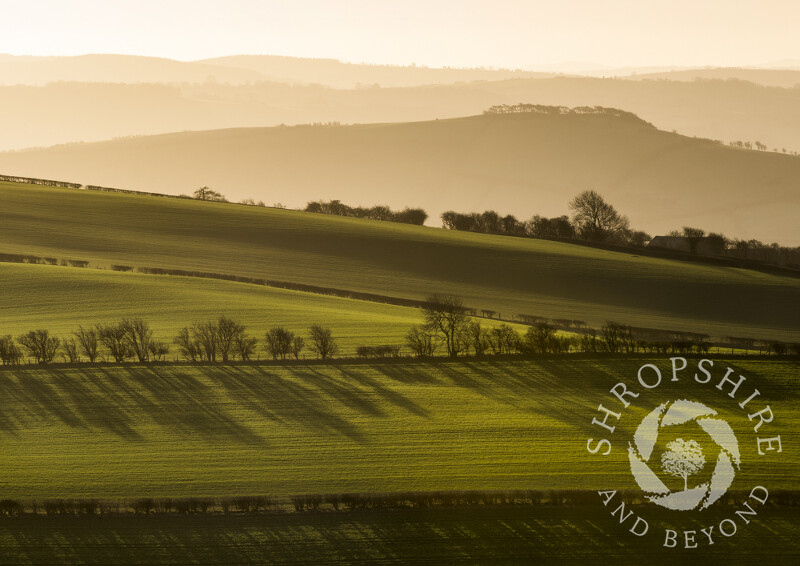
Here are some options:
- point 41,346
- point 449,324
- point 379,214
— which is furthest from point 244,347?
point 379,214

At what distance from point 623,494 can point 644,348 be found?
19629 mm

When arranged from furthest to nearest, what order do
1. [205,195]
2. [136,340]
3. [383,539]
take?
[205,195] < [136,340] < [383,539]

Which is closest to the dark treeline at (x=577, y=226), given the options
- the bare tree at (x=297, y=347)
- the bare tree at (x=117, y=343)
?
the bare tree at (x=297, y=347)

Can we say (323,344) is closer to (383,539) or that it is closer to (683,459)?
(383,539)

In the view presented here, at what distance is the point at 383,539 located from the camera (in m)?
33.1

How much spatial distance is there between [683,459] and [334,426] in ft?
51.4

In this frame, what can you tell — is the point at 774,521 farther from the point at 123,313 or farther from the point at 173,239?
the point at 173,239

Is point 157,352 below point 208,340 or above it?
below

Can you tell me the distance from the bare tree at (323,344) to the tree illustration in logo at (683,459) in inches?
810

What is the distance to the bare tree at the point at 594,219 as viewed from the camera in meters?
95.8

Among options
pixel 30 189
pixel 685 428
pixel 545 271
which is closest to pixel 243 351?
pixel 685 428

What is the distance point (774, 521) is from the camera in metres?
34.0

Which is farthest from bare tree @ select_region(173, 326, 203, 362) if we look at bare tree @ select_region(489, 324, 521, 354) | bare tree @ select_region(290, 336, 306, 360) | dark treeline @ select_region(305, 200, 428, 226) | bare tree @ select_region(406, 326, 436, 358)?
dark treeline @ select_region(305, 200, 428, 226)

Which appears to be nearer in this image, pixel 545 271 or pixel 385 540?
pixel 385 540
